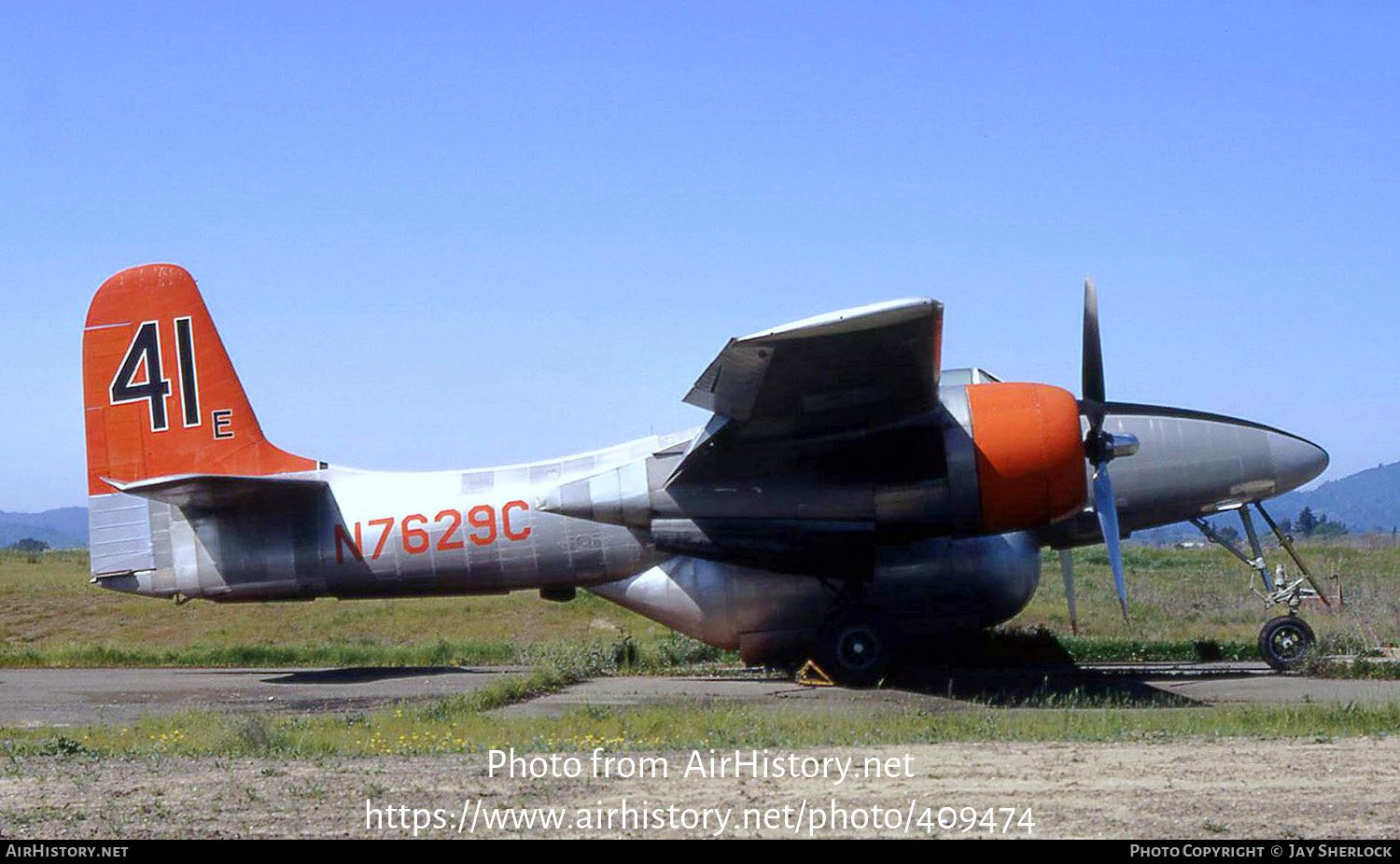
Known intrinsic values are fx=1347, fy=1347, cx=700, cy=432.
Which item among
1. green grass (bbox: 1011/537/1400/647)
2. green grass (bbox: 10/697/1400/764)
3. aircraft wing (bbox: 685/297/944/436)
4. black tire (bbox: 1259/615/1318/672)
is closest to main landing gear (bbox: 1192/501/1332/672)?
black tire (bbox: 1259/615/1318/672)

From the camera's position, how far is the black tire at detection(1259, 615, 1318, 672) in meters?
16.9

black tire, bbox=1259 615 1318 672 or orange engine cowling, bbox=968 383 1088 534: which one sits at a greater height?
orange engine cowling, bbox=968 383 1088 534

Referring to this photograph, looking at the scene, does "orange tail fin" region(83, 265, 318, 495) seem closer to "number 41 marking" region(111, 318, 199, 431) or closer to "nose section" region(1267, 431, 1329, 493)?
"number 41 marking" region(111, 318, 199, 431)

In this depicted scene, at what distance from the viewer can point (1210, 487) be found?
1661 centimetres

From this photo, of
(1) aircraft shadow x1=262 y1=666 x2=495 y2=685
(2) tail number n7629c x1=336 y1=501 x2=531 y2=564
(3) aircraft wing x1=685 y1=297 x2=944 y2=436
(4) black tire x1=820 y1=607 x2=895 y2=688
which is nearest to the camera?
(3) aircraft wing x1=685 y1=297 x2=944 y2=436

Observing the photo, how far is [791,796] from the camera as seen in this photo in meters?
8.02

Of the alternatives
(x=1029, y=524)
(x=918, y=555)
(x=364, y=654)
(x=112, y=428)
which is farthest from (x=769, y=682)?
(x=112, y=428)

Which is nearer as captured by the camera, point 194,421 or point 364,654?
point 194,421

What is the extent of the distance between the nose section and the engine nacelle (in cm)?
344

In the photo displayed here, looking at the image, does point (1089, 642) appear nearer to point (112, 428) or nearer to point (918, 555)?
point (918, 555)

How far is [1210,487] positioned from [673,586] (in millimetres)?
6724

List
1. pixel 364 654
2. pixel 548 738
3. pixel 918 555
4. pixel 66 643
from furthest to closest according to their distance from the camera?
pixel 66 643 < pixel 364 654 < pixel 918 555 < pixel 548 738

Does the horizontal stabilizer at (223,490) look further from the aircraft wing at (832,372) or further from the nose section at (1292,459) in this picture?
the nose section at (1292,459)

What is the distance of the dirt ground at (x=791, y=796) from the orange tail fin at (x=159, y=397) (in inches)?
326
